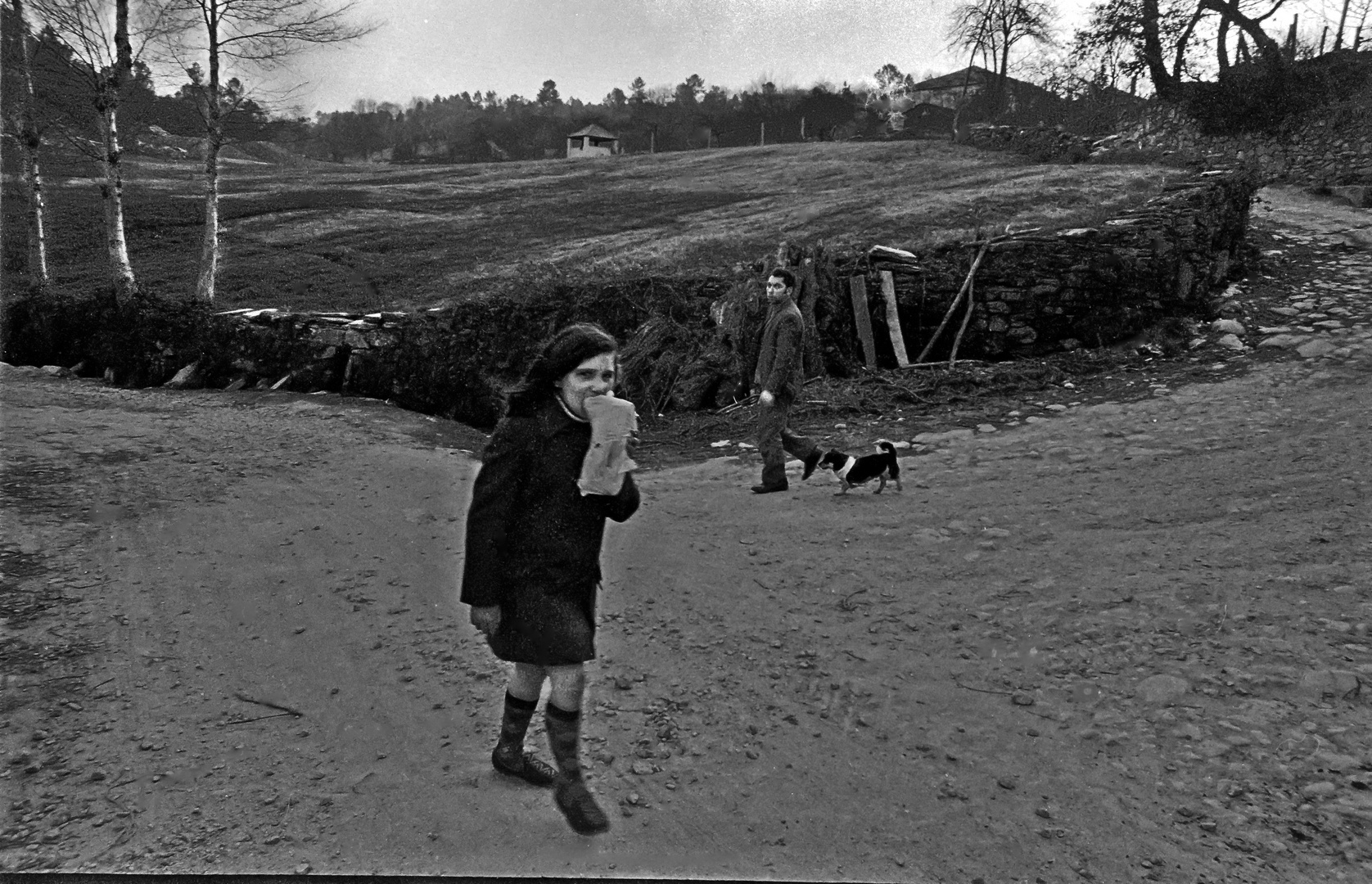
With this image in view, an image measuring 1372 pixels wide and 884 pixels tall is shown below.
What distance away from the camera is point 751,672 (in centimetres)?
423

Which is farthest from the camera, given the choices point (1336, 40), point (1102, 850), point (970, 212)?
point (1336, 40)

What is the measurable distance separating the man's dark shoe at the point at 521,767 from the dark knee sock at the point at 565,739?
0.48 ft

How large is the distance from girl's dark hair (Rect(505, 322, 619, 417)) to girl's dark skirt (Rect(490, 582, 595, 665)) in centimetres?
61

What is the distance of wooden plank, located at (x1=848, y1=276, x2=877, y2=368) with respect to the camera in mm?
10891

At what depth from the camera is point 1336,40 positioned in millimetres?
25125

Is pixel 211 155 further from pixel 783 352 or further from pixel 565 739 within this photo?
pixel 565 739

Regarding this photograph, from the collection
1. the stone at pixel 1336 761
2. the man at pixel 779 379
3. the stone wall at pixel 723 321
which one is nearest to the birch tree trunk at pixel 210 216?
the stone wall at pixel 723 321

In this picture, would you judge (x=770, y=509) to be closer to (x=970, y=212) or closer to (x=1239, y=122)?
(x=970, y=212)

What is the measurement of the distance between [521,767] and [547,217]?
2684cm

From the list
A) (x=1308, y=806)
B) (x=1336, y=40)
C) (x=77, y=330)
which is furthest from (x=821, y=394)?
(x=1336, y=40)

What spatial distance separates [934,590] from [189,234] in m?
27.7

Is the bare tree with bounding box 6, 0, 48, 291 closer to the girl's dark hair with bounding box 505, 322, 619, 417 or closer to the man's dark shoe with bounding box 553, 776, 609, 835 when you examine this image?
the girl's dark hair with bounding box 505, 322, 619, 417

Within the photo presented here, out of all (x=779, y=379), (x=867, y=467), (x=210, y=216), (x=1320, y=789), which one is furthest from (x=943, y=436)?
(x=210, y=216)

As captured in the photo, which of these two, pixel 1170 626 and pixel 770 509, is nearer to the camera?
pixel 1170 626
